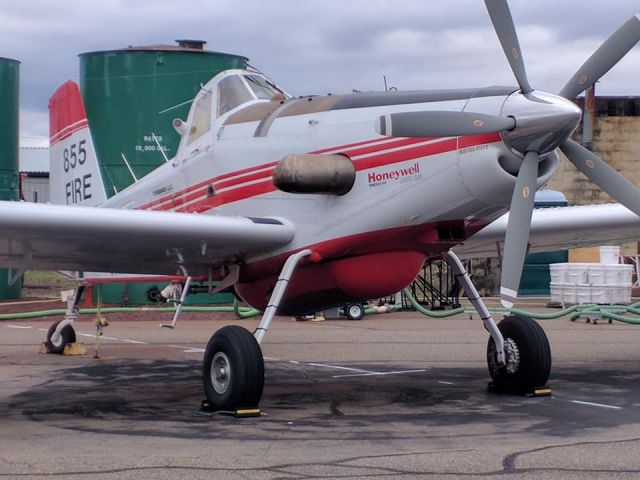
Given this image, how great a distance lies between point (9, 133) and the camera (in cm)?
2747

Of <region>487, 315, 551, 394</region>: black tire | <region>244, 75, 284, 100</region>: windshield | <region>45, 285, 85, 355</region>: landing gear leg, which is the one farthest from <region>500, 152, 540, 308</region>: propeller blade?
<region>45, 285, 85, 355</region>: landing gear leg

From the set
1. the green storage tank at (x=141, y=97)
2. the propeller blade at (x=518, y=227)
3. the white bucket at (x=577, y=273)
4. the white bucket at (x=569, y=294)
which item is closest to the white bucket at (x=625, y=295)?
the white bucket at (x=577, y=273)

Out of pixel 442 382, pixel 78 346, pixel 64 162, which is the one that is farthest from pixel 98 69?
pixel 442 382

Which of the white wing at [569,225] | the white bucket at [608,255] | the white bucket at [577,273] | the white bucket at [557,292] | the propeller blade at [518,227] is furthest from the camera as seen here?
the white bucket at [608,255]

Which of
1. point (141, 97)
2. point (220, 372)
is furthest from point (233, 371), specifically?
point (141, 97)

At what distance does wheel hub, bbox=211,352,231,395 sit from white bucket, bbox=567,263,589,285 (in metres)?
15.3

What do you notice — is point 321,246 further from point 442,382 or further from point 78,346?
point 78,346

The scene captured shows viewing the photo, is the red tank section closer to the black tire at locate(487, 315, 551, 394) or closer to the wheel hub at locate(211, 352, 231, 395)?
the wheel hub at locate(211, 352, 231, 395)

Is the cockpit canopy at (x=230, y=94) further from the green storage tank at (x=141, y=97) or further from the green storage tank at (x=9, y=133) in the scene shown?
the green storage tank at (x=9, y=133)

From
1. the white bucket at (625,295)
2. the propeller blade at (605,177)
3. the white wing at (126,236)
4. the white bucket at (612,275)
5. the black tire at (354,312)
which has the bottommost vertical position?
the black tire at (354,312)

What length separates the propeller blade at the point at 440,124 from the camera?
8617 mm

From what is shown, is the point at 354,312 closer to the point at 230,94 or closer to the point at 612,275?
the point at 612,275

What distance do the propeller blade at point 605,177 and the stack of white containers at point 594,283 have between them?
13.8 metres

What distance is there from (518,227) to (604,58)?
178cm
